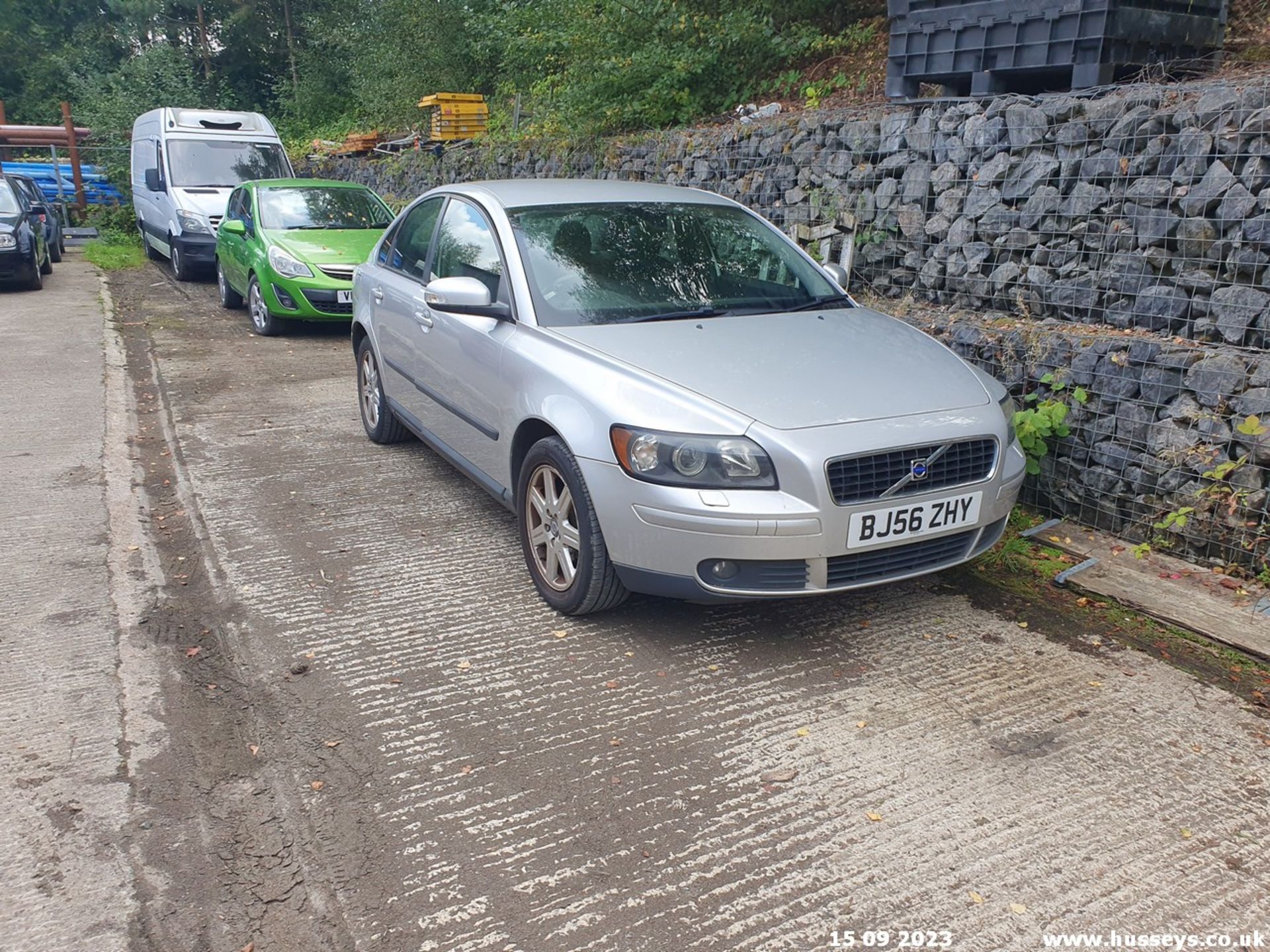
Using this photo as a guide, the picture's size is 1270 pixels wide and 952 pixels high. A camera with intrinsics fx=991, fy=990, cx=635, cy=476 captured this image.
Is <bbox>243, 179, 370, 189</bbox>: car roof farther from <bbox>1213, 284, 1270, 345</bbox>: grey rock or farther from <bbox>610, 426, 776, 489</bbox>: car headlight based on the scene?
<bbox>1213, 284, 1270, 345</bbox>: grey rock

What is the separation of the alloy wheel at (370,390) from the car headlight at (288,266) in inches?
151

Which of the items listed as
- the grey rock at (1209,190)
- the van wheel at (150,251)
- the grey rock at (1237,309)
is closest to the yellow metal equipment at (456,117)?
the van wheel at (150,251)

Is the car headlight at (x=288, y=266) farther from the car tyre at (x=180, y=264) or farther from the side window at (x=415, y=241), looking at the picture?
the car tyre at (x=180, y=264)

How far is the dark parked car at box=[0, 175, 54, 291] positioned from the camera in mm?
13047

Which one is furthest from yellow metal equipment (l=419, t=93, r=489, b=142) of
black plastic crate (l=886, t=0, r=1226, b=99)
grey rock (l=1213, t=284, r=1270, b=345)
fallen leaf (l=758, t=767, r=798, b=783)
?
fallen leaf (l=758, t=767, r=798, b=783)

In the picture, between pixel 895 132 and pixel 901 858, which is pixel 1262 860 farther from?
pixel 895 132

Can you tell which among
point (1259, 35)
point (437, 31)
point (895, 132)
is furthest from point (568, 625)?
point (437, 31)

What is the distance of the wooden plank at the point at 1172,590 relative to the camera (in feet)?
12.9

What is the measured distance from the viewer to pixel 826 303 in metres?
4.81

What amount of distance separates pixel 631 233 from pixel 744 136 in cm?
382

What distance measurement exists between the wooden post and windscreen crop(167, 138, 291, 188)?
9204 mm

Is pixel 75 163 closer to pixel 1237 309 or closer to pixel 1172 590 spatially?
pixel 1237 309

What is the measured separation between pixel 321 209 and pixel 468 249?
22.6 ft

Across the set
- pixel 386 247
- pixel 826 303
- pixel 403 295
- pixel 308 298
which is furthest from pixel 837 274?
pixel 308 298
